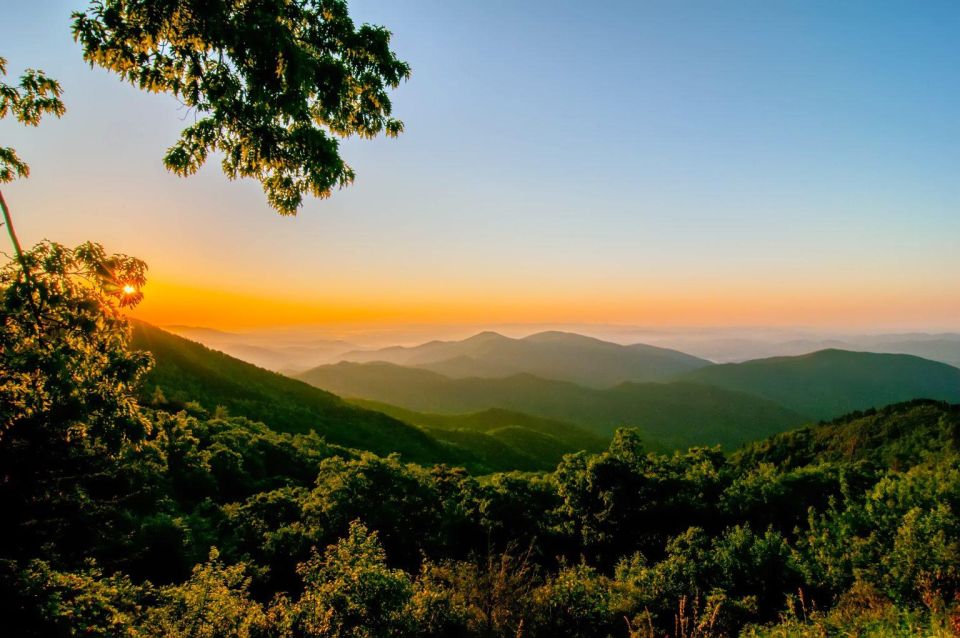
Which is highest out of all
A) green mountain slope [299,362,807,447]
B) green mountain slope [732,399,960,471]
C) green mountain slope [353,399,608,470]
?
green mountain slope [732,399,960,471]

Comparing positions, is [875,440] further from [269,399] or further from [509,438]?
[269,399]

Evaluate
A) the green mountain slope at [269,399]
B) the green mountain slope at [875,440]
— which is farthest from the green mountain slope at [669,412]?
the green mountain slope at [269,399]

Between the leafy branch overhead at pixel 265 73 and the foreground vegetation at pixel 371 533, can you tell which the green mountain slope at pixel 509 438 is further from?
the leafy branch overhead at pixel 265 73

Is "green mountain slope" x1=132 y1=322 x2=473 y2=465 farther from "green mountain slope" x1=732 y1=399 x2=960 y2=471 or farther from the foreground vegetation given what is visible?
"green mountain slope" x1=732 y1=399 x2=960 y2=471

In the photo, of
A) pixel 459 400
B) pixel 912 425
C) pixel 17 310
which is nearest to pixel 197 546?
pixel 17 310

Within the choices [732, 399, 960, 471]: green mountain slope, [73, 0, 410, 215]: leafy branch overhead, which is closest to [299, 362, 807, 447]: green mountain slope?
[732, 399, 960, 471]: green mountain slope

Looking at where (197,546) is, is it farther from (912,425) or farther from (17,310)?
(912,425)
